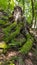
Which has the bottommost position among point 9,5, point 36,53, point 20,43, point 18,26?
point 36,53

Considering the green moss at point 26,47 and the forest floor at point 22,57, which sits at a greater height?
the green moss at point 26,47

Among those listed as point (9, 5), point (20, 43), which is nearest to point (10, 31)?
point (20, 43)

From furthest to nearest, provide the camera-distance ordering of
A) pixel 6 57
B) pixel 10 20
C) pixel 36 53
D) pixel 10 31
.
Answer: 1. pixel 10 20
2. pixel 10 31
3. pixel 36 53
4. pixel 6 57

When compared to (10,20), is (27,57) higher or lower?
lower

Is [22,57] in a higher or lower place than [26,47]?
lower

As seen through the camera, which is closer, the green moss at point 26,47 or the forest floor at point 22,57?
the forest floor at point 22,57

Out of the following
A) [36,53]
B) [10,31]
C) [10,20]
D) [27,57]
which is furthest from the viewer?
[10,20]

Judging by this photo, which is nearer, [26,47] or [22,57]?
[22,57]

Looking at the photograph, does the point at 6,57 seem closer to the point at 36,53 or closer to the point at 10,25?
the point at 36,53

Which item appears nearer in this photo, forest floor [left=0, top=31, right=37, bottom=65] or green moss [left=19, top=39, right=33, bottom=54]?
forest floor [left=0, top=31, right=37, bottom=65]

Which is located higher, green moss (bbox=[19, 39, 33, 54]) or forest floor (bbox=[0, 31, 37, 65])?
green moss (bbox=[19, 39, 33, 54])

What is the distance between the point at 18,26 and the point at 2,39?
1.52 m

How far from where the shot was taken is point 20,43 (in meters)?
6.43

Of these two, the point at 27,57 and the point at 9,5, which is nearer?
the point at 27,57
